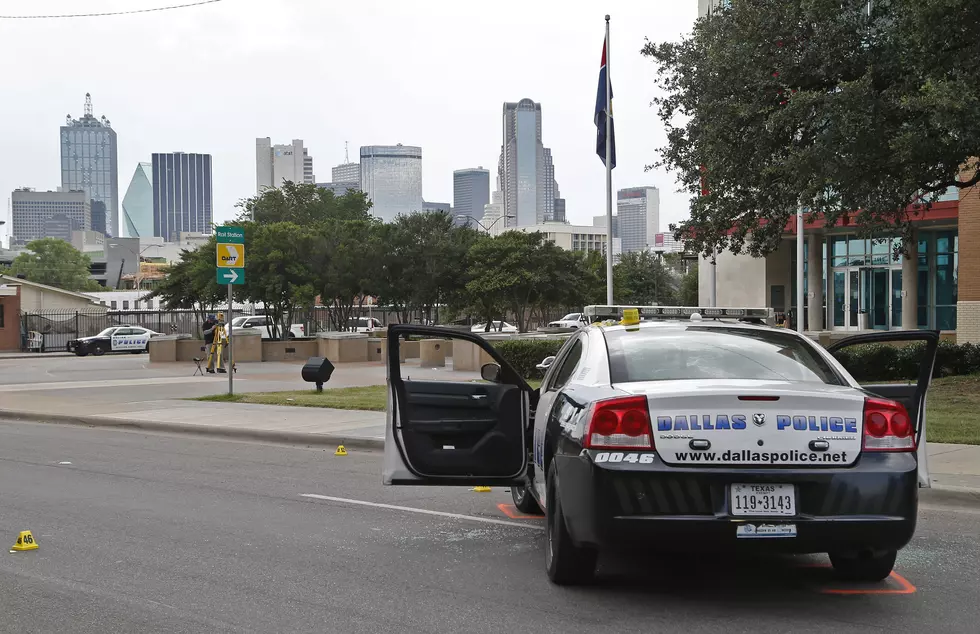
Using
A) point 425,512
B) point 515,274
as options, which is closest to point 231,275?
point 425,512

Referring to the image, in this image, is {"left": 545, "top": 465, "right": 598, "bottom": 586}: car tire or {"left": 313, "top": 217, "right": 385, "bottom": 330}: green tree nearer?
{"left": 545, "top": 465, "right": 598, "bottom": 586}: car tire

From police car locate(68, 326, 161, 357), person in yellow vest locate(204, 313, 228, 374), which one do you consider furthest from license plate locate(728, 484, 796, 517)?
police car locate(68, 326, 161, 357)

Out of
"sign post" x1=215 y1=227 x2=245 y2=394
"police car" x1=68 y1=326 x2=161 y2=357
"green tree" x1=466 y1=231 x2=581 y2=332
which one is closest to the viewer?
"sign post" x1=215 y1=227 x2=245 y2=394

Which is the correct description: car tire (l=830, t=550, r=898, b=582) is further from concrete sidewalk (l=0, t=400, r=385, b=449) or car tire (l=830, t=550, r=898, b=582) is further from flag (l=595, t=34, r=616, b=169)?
flag (l=595, t=34, r=616, b=169)

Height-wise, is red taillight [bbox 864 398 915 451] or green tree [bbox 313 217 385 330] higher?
green tree [bbox 313 217 385 330]

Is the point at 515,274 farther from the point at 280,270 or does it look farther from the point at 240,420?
the point at 240,420

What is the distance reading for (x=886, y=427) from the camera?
577 cm

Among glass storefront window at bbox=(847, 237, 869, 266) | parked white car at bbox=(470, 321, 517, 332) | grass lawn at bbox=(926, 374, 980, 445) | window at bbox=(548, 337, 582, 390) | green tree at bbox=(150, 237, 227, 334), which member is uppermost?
glass storefront window at bbox=(847, 237, 869, 266)

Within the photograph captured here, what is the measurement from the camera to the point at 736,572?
21.9ft

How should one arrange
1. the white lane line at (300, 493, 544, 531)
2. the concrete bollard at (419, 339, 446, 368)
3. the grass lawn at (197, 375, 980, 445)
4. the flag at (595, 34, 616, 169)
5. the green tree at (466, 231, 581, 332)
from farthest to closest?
the green tree at (466, 231, 581, 332) < the concrete bollard at (419, 339, 446, 368) < the flag at (595, 34, 616, 169) < the grass lawn at (197, 375, 980, 445) < the white lane line at (300, 493, 544, 531)

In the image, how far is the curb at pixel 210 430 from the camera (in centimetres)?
1424

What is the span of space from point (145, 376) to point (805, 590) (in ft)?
88.4

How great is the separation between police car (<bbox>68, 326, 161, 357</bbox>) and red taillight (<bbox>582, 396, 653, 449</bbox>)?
Result: 4782 cm

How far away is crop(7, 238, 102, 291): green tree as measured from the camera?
12600cm
